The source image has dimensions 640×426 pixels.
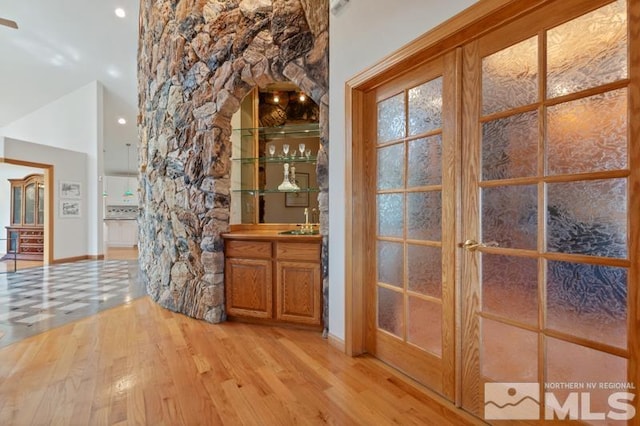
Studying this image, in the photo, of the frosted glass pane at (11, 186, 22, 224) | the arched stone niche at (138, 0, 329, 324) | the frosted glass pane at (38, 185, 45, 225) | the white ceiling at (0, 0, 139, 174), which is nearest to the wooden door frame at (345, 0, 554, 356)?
the arched stone niche at (138, 0, 329, 324)

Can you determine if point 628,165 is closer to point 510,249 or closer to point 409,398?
point 510,249

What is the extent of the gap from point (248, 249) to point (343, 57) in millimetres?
1907

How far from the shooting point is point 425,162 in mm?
1922

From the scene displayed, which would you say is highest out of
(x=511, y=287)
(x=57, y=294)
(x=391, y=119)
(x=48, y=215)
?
(x=391, y=119)

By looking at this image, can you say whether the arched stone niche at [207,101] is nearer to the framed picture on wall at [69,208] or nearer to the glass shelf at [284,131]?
the glass shelf at [284,131]

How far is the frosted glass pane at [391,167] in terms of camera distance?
209cm

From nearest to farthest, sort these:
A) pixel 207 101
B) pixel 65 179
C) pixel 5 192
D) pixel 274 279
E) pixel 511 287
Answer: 1. pixel 511 287
2. pixel 274 279
3. pixel 207 101
4. pixel 65 179
5. pixel 5 192

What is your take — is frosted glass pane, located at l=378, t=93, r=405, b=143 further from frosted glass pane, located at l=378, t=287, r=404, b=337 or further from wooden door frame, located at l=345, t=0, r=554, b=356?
frosted glass pane, located at l=378, t=287, r=404, b=337

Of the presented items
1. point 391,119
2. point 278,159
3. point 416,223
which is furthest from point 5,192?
point 416,223

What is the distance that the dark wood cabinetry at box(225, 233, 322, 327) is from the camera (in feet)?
9.04

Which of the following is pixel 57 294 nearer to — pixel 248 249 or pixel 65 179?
pixel 248 249

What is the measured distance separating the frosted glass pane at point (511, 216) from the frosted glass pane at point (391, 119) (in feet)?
2.47

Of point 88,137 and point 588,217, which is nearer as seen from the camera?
point 588,217

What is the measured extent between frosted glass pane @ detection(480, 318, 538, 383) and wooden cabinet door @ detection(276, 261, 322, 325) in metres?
1.43
